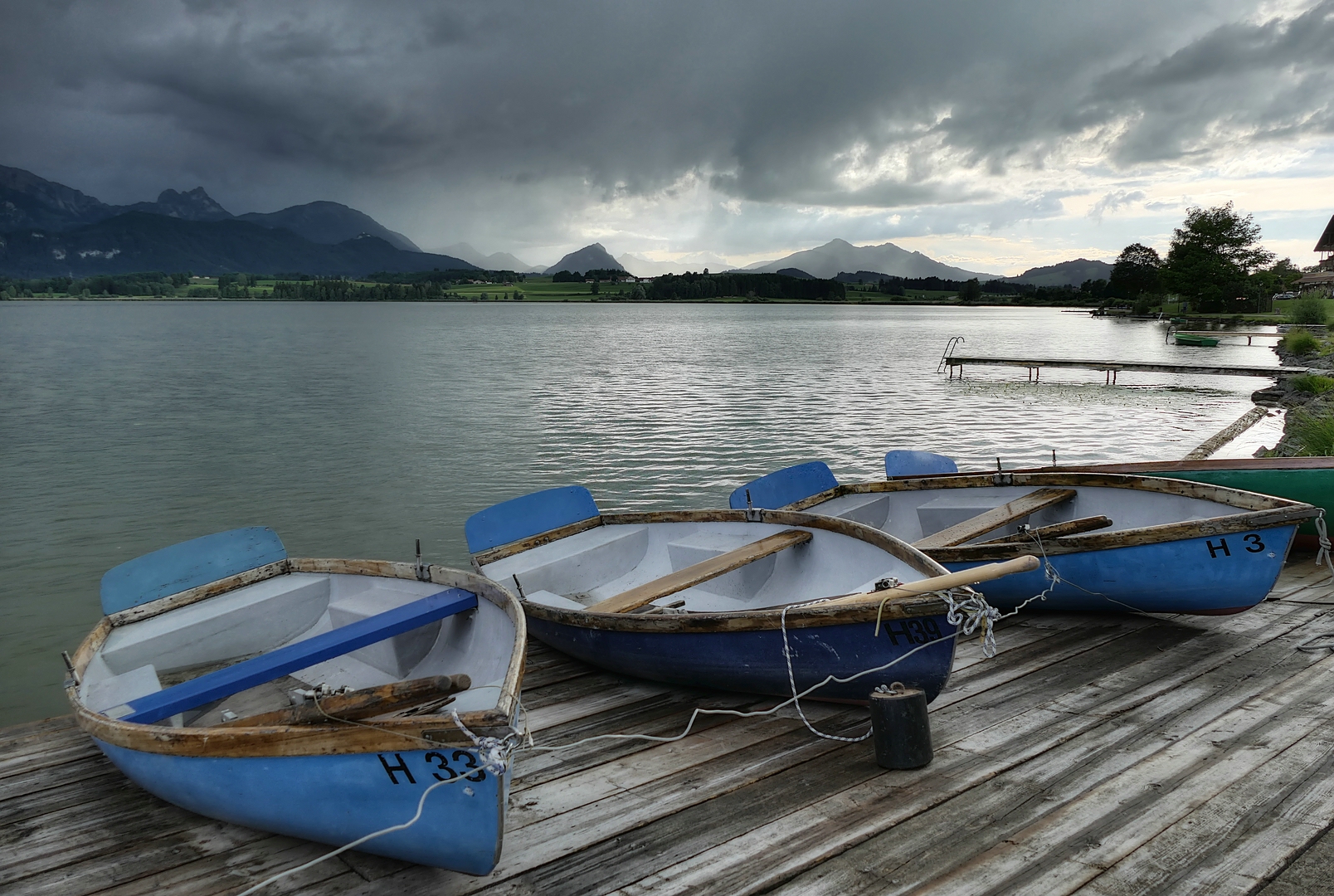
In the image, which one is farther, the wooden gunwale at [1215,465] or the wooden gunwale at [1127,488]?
the wooden gunwale at [1215,465]

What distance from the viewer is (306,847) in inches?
156

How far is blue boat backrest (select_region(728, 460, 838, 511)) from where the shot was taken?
8.38 m

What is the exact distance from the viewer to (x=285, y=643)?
19.8 ft

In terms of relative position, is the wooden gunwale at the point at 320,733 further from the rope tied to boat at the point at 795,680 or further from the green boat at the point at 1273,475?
the green boat at the point at 1273,475

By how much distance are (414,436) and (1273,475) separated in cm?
2159

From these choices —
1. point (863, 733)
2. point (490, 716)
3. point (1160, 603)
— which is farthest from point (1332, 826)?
point (490, 716)

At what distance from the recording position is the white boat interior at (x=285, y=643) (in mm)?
4941

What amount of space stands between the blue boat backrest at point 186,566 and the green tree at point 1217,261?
116 m

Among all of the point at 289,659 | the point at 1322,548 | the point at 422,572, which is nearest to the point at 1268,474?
the point at 1322,548

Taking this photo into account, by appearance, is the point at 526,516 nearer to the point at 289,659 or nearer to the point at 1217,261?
the point at 289,659

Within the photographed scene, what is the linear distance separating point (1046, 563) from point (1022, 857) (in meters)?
3.36

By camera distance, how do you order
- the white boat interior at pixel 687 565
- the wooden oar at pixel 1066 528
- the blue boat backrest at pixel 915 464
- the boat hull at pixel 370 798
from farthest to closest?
the blue boat backrest at pixel 915 464, the wooden oar at pixel 1066 528, the white boat interior at pixel 687 565, the boat hull at pixel 370 798

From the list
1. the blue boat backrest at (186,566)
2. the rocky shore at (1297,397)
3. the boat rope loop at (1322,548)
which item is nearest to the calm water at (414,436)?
the rocky shore at (1297,397)

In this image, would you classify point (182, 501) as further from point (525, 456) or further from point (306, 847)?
point (306, 847)
